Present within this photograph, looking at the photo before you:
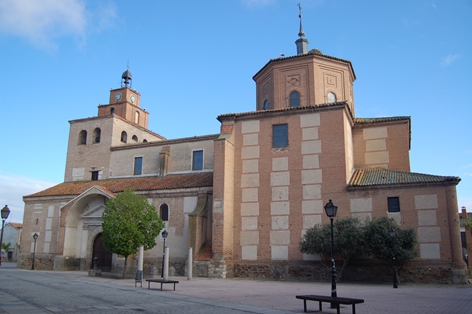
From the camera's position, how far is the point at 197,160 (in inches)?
1193

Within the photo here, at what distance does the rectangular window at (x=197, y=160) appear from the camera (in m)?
A: 30.1

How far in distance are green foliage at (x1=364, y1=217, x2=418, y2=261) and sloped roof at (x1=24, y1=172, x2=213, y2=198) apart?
10.4 meters

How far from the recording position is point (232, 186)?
1012 inches

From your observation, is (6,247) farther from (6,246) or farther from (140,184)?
(140,184)

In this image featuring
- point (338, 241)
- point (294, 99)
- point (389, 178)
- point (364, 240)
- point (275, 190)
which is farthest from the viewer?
point (294, 99)

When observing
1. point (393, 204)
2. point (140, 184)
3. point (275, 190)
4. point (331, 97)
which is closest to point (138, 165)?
point (140, 184)

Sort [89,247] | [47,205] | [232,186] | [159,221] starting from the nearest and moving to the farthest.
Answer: [159,221] → [232,186] → [89,247] → [47,205]

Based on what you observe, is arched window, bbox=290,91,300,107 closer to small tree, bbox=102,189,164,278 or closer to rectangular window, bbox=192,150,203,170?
rectangular window, bbox=192,150,203,170

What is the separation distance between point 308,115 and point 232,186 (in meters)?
6.45

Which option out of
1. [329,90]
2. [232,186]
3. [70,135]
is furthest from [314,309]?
[70,135]

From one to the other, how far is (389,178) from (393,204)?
1.61 metres

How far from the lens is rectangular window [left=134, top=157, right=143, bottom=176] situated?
1280 inches

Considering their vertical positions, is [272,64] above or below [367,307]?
above

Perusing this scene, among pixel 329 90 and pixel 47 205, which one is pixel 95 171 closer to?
pixel 47 205
